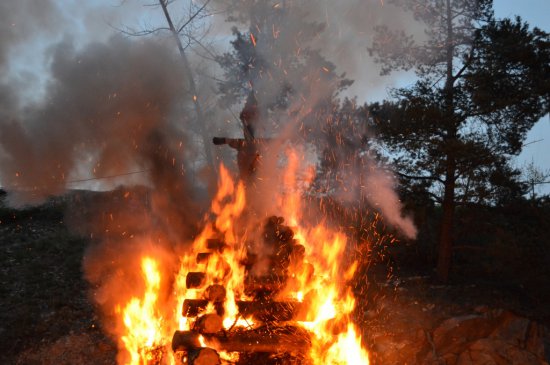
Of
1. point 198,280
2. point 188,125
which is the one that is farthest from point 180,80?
point 198,280

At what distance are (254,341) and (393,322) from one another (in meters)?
4.35

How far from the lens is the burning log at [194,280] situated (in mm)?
7645

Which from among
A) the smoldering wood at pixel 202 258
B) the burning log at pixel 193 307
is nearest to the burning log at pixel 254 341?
the burning log at pixel 193 307

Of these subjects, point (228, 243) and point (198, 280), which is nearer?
point (198, 280)

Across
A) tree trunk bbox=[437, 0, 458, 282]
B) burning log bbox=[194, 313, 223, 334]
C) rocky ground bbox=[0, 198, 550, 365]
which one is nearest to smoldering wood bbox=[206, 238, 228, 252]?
burning log bbox=[194, 313, 223, 334]

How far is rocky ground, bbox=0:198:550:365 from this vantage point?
28.9ft

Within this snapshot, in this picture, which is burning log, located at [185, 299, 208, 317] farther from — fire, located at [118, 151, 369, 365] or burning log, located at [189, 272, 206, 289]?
burning log, located at [189, 272, 206, 289]

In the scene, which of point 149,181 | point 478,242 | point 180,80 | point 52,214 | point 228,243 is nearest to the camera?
point 228,243

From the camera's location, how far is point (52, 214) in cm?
1662

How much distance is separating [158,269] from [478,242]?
1091cm

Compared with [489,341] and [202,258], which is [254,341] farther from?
[489,341]

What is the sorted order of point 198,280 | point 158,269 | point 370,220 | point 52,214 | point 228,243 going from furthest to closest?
point 52,214, point 370,220, point 158,269, point 228,243, point 198,280

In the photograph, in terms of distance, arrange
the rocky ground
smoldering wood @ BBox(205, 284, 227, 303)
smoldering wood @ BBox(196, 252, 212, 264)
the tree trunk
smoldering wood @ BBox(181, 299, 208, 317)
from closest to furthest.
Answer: smoldering wood @ BBox(181, 299, 208, 317), smoldering wood @ BBox(205, 284, 227, 303), smoldering wood @ BBox(196, 252, 212, 264), the rocky ground, the tree trunk

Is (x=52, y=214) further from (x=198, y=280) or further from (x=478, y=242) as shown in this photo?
(x=478, y=242)
